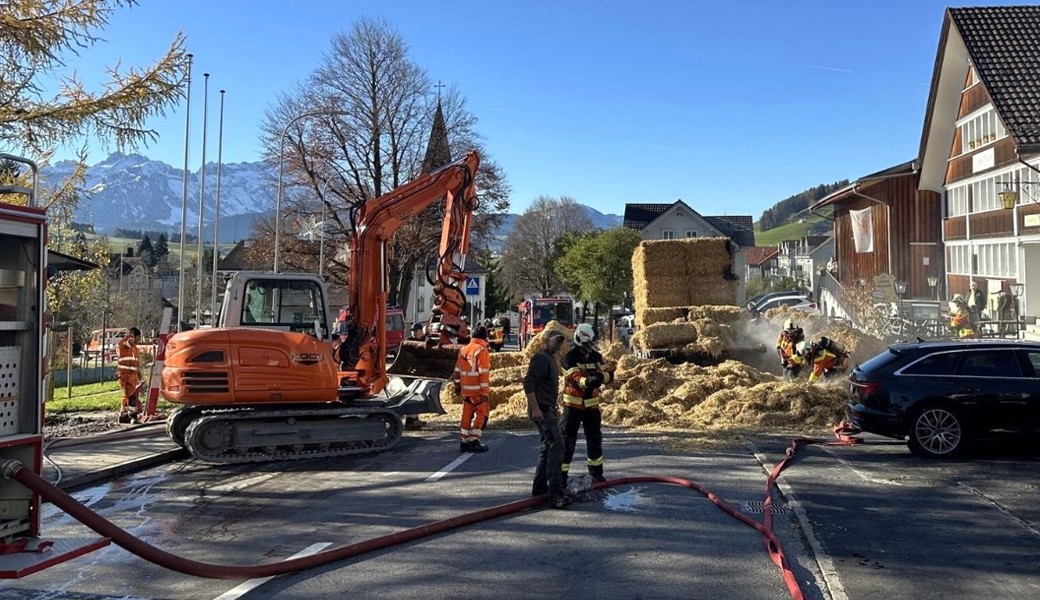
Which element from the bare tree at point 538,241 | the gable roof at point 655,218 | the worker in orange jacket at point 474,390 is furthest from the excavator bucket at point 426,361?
the bare tree at point 538,241

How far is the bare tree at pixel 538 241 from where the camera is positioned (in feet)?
245

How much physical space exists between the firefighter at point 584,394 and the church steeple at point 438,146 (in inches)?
1186

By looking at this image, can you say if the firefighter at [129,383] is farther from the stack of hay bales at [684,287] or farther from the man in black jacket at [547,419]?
the stack of hay bales at [684,287]

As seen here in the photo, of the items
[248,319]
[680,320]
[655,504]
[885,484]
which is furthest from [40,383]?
[680,320]

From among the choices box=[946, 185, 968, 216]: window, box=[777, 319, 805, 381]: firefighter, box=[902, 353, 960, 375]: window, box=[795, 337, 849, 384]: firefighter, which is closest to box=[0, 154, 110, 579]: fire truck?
box=[902, 353, 960, 375]: window

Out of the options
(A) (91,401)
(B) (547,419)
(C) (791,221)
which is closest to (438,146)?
(A) (91,401)

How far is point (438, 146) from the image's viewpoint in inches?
1518

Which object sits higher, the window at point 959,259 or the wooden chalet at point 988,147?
the wooden chalet at point 988,147

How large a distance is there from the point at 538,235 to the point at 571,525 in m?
72.4

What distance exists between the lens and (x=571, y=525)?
732 centimetres

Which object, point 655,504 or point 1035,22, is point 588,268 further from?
point 655,504

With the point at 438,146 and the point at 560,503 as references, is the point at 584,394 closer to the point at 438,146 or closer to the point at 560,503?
the point at 560,503

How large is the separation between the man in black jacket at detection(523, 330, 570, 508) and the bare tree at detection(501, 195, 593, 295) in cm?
6213

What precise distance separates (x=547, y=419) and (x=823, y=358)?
30.2 ft
